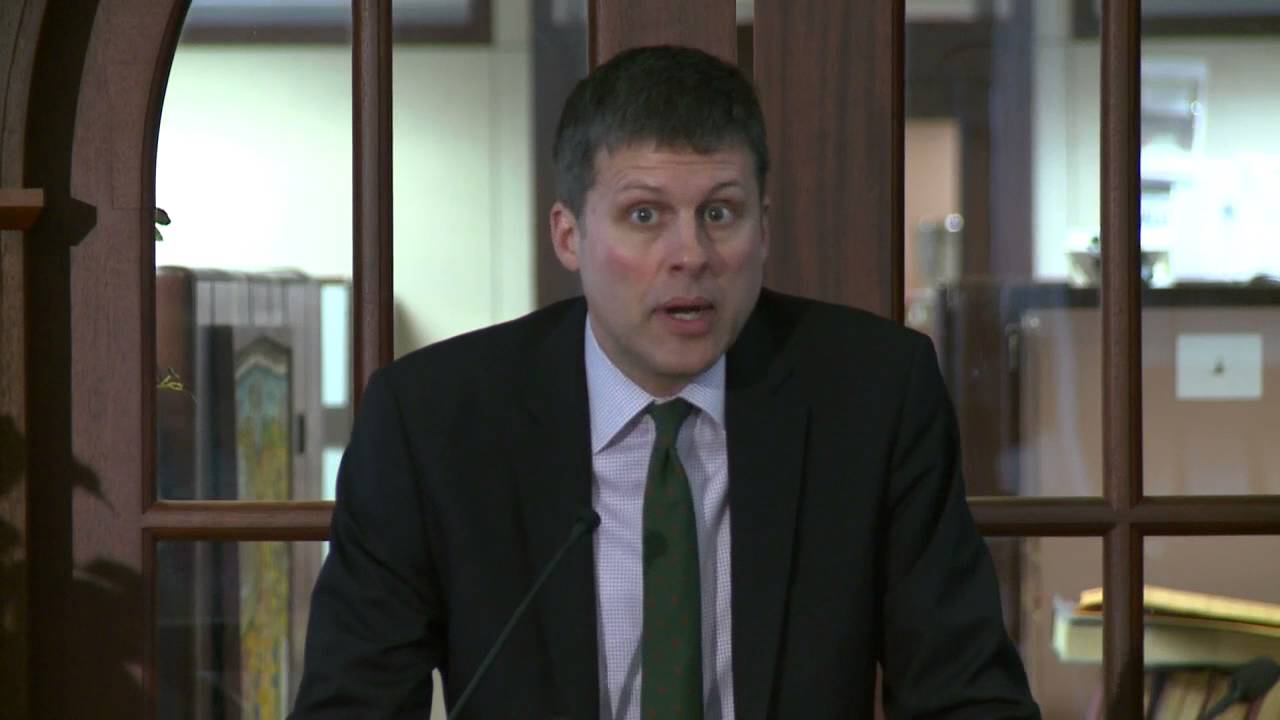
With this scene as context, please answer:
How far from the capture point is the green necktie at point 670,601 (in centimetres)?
138

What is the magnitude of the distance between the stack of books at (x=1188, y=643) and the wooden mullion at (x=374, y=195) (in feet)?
2.65

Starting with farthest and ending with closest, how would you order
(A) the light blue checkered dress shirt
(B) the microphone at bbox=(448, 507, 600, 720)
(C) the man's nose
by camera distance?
1. (A) the light blue checkered dress shirt
2. (C) the man's nose
3. (B) the microphone at bbox=(448, 507, 600, 720)

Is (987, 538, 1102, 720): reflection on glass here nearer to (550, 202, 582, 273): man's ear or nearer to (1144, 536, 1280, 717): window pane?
(1144, 536, 1280, 717): window pane

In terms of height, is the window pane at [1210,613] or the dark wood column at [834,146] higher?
the dark wood column at [834,146]

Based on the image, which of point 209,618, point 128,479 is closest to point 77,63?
point 128,479

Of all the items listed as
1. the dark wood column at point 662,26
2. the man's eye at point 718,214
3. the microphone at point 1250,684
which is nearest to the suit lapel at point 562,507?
the man's eye at point 718,214

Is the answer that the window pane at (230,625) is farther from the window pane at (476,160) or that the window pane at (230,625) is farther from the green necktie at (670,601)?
the green necktie at (670,601)

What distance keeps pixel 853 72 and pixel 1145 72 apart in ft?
1.05

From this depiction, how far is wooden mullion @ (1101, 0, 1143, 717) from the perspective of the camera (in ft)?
5.88

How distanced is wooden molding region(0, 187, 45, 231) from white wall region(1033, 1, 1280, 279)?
1.05m

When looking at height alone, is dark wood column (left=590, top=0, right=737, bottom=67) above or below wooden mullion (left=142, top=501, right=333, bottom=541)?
above

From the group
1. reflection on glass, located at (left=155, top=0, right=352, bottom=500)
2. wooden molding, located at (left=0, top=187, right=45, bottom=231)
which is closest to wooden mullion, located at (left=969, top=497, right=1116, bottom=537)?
reflection on glass, located at (left=155, top=0, right=352, bottom=500)

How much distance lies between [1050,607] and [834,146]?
0.56 m

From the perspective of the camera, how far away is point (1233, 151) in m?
1.83
